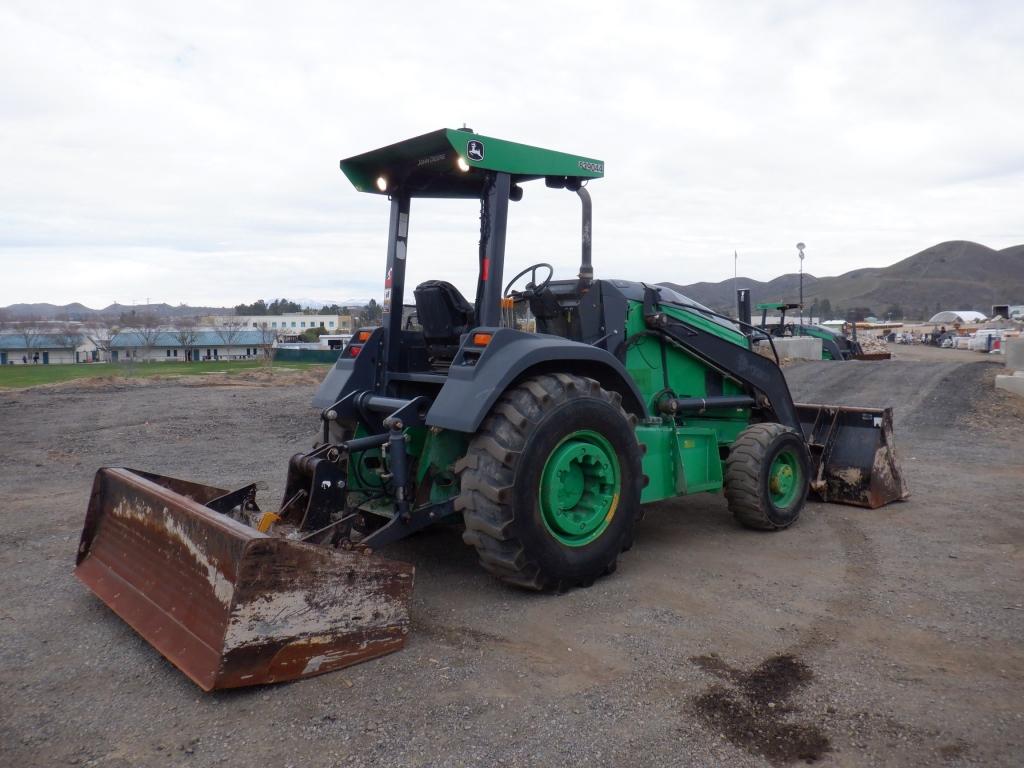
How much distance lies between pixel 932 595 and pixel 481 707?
3.13 metres

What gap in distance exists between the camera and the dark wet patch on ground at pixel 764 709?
10.2 feet

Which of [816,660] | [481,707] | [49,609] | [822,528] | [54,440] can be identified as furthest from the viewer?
[54,440]

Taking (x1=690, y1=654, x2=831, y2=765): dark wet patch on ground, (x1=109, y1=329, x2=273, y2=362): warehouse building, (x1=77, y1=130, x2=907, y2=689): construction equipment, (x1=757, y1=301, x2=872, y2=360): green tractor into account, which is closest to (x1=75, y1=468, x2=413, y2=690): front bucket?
(x1=77, y1=130, x2=907, y2=689): construction equipment

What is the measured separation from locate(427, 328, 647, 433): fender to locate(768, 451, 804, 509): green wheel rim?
7.52 ft

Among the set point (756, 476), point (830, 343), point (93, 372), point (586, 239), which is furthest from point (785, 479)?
point (93, 372)

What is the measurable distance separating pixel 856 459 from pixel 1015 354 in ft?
35.6

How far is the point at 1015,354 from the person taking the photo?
1571 cm

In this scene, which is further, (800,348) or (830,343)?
(830,343)

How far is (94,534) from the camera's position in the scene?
493 cm

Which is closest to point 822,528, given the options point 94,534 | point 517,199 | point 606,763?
point 517,199

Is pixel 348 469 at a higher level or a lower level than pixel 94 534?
higher

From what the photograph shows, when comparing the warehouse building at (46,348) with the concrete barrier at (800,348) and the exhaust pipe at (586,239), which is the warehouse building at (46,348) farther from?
the exhaust pipe at (586,239)

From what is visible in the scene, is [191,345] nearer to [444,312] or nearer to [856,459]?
[856,459]

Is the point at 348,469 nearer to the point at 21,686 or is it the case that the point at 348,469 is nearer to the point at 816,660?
the point at 21,686
